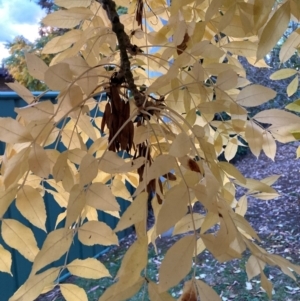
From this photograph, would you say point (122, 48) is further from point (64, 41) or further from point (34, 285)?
point (34, 285)

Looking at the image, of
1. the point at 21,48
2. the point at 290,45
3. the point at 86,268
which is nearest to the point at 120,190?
the point at 86,268

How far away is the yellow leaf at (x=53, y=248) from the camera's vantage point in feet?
0.94

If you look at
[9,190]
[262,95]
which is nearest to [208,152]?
[262,95]

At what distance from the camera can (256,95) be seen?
0.36 metres

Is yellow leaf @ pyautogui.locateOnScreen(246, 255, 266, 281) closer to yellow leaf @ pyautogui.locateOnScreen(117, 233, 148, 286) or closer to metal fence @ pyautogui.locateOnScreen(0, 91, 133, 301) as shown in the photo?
yellow leaf @ pyautogui.locateOnScreen(117, 233, 148, 286)

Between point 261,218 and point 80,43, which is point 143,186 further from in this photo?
point 261,218

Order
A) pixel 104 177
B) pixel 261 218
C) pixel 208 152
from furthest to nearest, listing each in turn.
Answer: pixel 261 218, pixel 104 177, pixel 208 152

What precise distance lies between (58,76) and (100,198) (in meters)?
0.10

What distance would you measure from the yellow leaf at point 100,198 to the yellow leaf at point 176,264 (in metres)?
0.07

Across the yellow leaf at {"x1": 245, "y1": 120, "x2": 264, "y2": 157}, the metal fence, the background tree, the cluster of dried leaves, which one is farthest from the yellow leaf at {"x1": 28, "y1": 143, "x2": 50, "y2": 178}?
the background tree

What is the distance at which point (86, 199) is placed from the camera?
297 millimetres

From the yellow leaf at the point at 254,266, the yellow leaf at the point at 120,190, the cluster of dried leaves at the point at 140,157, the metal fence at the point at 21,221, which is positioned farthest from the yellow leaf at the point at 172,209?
the metal fence at the point at 21,221

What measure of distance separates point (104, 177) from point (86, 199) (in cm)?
19

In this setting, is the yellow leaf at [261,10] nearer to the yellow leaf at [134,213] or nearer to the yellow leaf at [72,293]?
the yellow leaf at [134,213]
